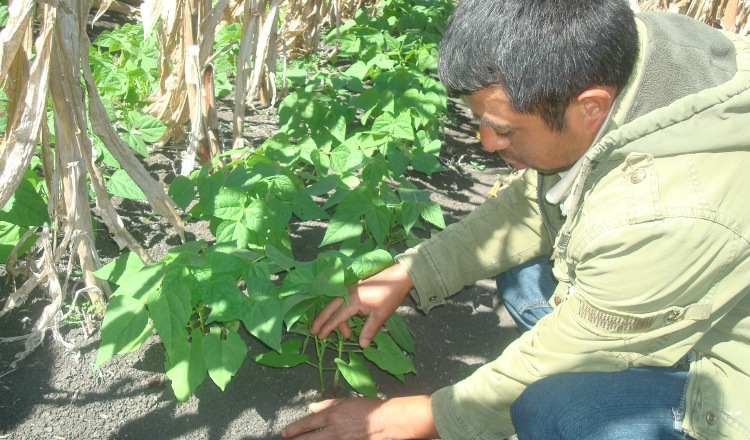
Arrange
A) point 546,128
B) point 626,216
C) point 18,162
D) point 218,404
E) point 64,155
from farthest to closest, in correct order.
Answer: point 218,404, point 64,155, point 18,162, point 546,128, point 626,216

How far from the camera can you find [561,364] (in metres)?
1.30

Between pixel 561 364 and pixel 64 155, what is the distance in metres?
1.14

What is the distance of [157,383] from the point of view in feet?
5.66

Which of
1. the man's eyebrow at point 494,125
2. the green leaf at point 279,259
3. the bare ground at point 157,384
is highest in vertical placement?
the man's eyebrow at point 494,125

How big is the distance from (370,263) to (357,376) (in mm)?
278

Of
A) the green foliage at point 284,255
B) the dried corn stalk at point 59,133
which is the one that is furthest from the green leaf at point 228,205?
the dried corn stalk at point 59,133

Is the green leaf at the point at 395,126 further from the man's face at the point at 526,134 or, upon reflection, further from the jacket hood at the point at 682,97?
the jacket hood at the point at 682,97

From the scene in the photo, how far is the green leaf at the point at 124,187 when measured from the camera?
1.77 metres

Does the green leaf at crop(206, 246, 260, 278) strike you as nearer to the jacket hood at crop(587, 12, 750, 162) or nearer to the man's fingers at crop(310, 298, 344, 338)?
the man's fingers at crop(310, 298, 344, 338)

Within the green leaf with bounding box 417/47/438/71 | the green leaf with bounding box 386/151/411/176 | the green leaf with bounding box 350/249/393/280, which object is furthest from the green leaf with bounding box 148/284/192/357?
the green leaf with bounding box 417/47/438/71

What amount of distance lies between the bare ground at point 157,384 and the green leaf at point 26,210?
361 mm

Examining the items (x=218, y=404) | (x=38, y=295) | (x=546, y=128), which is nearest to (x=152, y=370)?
(x=218, y=404)

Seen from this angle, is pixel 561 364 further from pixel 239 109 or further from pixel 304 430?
pixel 239 109

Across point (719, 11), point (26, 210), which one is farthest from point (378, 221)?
point (719, 11)
